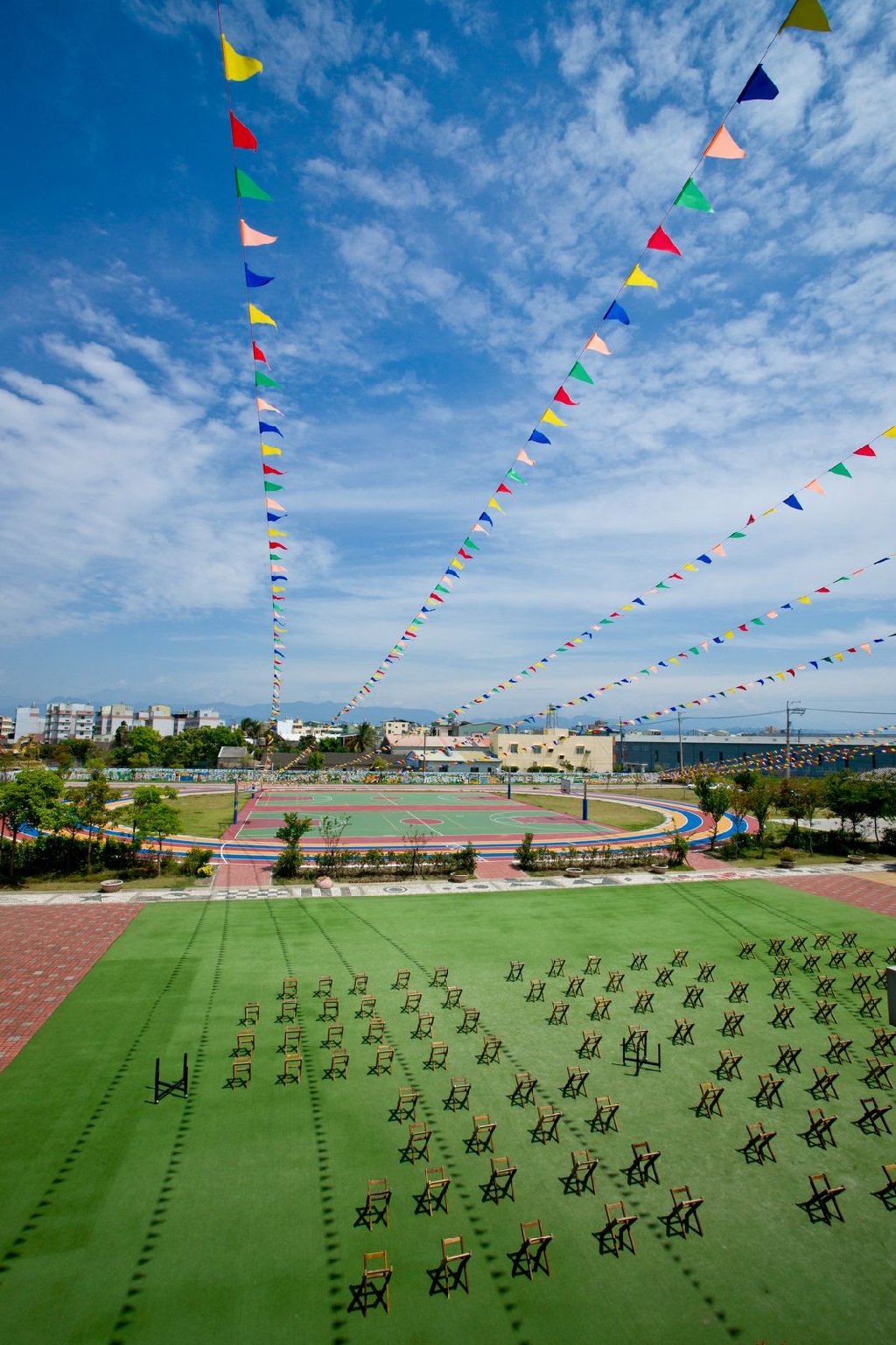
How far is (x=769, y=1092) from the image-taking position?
12.5m

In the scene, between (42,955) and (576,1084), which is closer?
(576,1084)

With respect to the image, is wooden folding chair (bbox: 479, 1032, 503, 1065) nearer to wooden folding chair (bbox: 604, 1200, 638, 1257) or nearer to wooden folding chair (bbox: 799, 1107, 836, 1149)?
wooden folding chair (bbox: 604, 1200, 638, 1257)

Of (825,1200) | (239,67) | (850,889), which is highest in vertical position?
(239,67)

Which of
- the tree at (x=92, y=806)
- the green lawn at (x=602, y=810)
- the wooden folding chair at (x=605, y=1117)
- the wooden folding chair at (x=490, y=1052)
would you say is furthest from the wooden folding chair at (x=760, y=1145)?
the green lawn at (x=602, y=810)

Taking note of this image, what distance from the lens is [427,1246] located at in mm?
8797

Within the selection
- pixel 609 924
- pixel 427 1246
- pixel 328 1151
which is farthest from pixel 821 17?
pixel 609 924

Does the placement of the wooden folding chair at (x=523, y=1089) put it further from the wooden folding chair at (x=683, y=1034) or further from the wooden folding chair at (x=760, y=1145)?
the wooden folding chair at (x=683, y=1034)

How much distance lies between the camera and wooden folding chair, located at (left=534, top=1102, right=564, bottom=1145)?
11.0 metres

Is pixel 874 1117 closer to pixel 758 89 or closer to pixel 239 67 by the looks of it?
pixel 758 89

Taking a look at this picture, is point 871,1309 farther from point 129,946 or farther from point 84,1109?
point 129,946

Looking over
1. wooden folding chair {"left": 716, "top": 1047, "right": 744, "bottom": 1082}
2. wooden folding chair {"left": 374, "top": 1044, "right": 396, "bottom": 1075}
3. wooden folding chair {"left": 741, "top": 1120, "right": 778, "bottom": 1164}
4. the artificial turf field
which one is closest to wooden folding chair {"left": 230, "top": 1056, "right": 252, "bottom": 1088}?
the artificial turf field

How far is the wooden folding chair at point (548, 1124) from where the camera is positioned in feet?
36.1

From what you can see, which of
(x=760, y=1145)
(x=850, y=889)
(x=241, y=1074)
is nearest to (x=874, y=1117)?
(x=760, y=1145)

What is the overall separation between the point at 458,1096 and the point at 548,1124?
1.68 meters
